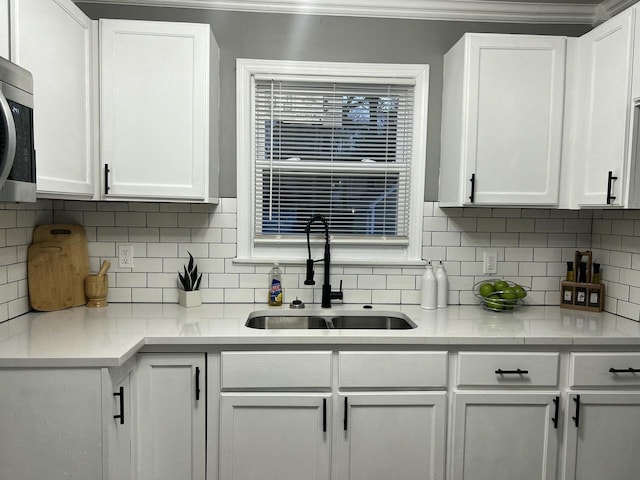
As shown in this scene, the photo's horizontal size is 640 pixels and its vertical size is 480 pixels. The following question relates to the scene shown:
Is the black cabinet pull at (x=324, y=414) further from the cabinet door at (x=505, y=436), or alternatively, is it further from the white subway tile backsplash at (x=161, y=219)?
the white subway tile backsplash at (x=161, y=219)

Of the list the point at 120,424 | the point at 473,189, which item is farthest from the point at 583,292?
the point at 120,424

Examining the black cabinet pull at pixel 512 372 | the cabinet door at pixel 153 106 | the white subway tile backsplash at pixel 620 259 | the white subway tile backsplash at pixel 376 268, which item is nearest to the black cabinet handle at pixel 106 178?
the cabinet door at pixel 153 106

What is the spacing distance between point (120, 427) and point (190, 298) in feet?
2.57

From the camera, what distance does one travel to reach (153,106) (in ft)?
7.29

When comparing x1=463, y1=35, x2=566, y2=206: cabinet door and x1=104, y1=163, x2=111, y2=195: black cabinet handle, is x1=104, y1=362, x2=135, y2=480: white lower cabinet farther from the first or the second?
x1=463, y1=35, x2=566, y2=206: cabinet door

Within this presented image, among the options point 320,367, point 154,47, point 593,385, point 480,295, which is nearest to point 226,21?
point 154,47

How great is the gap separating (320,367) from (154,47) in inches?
64.6

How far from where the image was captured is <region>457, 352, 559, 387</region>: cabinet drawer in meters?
2.07

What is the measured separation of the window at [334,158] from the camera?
8.51 feet

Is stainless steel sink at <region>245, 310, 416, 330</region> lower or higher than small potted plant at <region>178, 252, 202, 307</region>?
lower

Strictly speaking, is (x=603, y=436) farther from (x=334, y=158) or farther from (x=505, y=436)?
(x=334, y=158)

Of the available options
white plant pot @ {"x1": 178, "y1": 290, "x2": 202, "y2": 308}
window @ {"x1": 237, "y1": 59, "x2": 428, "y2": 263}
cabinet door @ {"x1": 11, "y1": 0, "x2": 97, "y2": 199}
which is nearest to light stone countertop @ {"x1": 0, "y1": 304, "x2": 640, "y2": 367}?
white plant pot @ {"x1": 178, "y1": 290, "x2": 202, "y2": 308}

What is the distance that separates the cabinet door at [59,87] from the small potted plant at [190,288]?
2.00ft

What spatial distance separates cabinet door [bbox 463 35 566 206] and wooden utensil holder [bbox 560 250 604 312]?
21.2 inches
